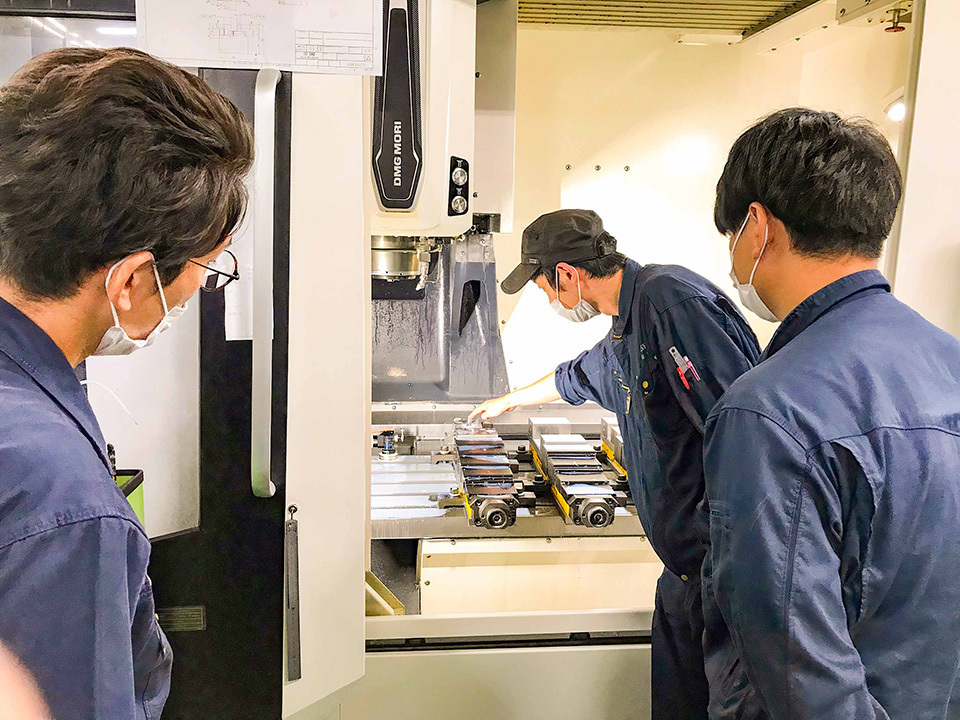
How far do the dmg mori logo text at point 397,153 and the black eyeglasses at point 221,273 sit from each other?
404 millimetres

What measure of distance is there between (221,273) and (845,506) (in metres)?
0.91

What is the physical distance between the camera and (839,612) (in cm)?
93

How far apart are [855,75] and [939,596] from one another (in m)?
2.23

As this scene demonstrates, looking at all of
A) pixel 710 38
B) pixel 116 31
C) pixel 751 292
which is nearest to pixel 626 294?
pixel 751 292

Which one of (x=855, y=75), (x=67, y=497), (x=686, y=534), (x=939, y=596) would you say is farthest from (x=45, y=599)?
(x=855, y=75)

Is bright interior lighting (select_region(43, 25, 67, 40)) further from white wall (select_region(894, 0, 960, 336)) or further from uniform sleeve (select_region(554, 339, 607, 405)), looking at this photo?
white wall (select_region(894, 0, 960, 336))

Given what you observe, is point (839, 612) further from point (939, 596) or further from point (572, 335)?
point (572, 335)

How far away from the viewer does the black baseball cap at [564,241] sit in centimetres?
202

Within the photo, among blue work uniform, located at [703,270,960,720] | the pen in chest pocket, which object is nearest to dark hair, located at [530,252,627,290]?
the pen in chest pocket

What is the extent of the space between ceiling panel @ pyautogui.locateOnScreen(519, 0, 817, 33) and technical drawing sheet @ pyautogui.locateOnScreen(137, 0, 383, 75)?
3.50 ft

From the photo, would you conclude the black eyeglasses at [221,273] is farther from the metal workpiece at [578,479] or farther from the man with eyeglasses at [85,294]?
the metal workpiece at [578,479]

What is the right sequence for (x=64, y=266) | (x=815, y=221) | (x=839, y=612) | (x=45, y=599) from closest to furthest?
(x=45, y=599), (x=64, y=266), (x=839, y=612), (x=815, y=221)

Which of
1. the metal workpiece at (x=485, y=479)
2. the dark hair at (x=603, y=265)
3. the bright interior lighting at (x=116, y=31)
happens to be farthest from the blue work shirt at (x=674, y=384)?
the bright interior lighting at (x=116, y=31)

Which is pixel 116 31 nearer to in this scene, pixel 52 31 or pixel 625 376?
pixel 52 31
